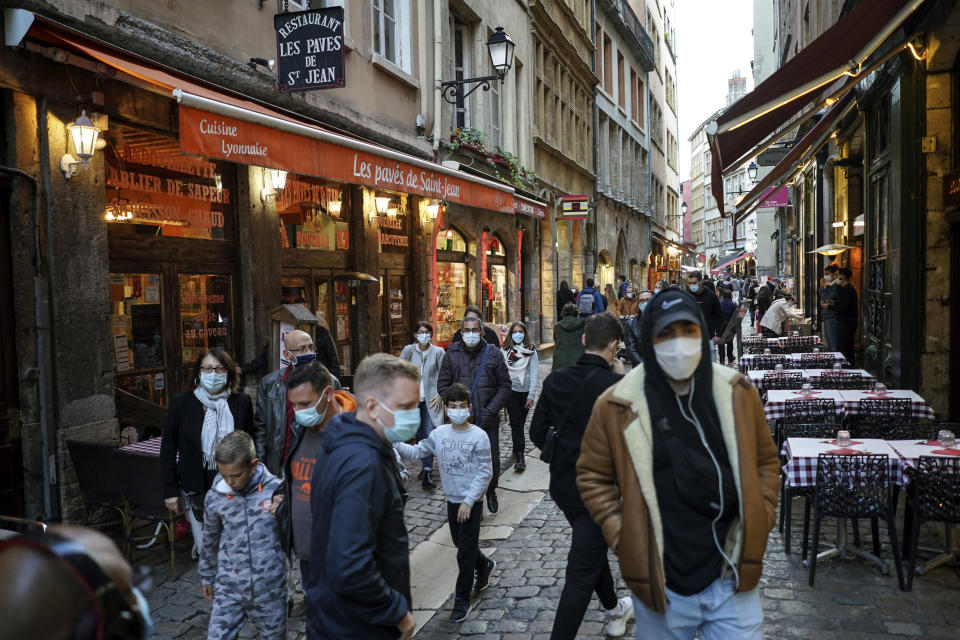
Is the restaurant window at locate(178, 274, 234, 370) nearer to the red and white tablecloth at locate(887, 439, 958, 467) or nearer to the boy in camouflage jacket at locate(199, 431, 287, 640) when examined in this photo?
the boy in camouflage jacket at locate(199, 431, 287, 640)

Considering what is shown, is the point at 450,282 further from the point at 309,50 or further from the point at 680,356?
the point at 680,356

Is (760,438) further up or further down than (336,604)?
further up

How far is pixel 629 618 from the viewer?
4.64 m

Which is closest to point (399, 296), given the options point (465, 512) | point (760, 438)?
point (465, 512)

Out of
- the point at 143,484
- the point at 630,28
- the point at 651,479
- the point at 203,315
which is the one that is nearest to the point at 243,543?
the point at 651,479

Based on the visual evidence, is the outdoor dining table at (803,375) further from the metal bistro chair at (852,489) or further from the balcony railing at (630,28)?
the balcony railing at (630,28)

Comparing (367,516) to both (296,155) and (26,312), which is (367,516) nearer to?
(26,312)

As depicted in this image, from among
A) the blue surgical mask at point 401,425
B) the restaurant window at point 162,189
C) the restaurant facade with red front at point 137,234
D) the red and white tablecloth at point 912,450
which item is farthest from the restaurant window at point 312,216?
the blue surgical mask at point 401,425

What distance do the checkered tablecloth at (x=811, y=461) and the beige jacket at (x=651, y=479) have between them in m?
2.86

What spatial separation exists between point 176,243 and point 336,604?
6.12 m

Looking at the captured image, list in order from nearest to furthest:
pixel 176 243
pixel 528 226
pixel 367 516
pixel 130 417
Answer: pixel 367 516 < pixel 130 417 < pixel 176 243 < pixel 528 226

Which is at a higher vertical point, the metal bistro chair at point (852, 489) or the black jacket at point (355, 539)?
the black jacket at point (355, 539)

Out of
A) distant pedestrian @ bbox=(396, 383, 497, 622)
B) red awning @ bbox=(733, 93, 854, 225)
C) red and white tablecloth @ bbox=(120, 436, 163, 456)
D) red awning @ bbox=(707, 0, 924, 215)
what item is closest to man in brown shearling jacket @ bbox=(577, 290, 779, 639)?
distant pedestrian @ bbox=(396, 383, 497, 622)

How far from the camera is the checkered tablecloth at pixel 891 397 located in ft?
22.7
